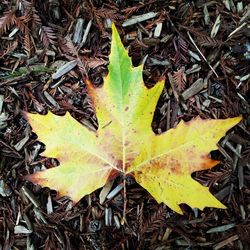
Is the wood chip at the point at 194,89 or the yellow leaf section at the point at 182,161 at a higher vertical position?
the wood chip at the point at 194,89

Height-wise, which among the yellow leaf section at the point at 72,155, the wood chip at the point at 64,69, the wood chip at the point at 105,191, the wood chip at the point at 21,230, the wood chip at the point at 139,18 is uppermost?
the wood chip at the point at 139,18

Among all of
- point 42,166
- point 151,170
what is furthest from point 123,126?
point 42,166

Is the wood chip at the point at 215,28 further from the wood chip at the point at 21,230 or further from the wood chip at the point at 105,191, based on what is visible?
the wood chip at the point at 21,230

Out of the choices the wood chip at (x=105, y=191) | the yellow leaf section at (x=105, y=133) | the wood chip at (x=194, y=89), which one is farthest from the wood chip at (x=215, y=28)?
the wood chip at (x=105, y=191)

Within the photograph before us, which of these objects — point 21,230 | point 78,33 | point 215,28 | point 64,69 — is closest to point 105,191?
point 21,230

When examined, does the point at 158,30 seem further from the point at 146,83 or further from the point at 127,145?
the point at 127,145

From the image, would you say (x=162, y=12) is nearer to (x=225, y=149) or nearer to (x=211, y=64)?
(x=211, y=64)

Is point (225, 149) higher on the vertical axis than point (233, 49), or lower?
lower

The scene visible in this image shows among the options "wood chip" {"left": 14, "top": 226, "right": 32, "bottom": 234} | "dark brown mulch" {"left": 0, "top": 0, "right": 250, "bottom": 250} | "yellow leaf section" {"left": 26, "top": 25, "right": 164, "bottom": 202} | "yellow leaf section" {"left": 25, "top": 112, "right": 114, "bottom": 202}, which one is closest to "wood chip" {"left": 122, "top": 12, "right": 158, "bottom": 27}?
"dark brown mulch" {"left": 0, "top": 0, "right": 250, "bottom": 250}
